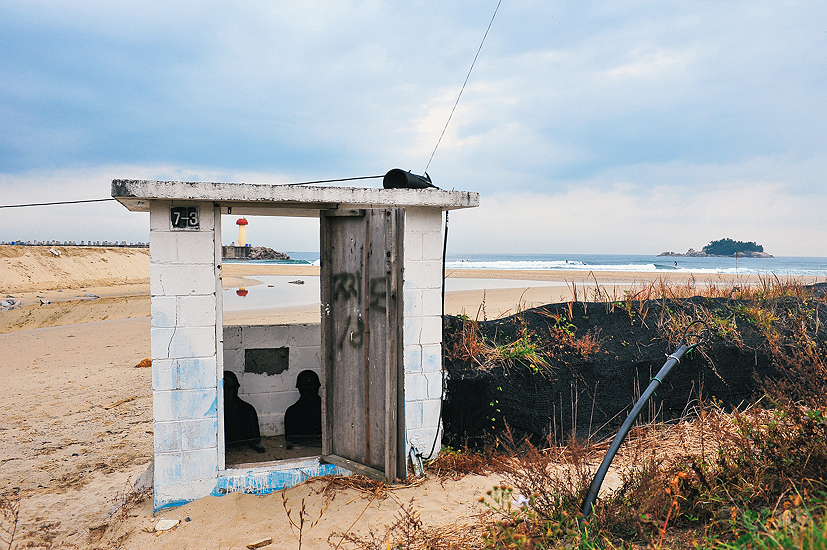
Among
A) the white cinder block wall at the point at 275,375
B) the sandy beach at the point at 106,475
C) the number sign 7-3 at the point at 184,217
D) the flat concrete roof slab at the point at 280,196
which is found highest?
the flat concrete roof slab at the point at 280,196

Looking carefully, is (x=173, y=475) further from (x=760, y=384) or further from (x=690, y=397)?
(x=760, y=384)

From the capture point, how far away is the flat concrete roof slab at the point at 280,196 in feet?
12.5

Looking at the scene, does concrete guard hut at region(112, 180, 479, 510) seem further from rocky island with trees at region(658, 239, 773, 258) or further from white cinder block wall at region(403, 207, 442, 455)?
rocky island with trees at region(658, 239, 773, 258)

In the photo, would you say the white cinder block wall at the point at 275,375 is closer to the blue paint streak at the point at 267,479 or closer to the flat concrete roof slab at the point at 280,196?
the blue paint streak at the point at 267,479

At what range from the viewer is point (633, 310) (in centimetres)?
639

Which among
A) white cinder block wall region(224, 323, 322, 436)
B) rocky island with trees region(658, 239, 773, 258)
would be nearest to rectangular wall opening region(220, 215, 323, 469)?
white cinder block wall region(224, 323, 322, 436)

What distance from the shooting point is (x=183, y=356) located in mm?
4062

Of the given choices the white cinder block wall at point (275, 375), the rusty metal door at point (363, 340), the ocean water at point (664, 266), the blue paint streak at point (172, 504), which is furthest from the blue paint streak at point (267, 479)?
the ocean water at point (664, 266)

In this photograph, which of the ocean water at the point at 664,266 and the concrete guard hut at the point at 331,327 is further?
the ocean water at the point at 664,266

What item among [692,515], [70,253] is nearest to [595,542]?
[692,515]

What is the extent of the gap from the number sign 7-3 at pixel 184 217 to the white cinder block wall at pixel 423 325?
1.79 m

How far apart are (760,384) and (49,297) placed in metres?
23.9

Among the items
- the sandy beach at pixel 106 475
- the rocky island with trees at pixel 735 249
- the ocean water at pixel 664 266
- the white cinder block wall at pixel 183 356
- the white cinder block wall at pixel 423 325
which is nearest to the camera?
the sandy beach at pixel 106 475

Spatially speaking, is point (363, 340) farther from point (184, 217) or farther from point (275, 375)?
point (275, 375)
